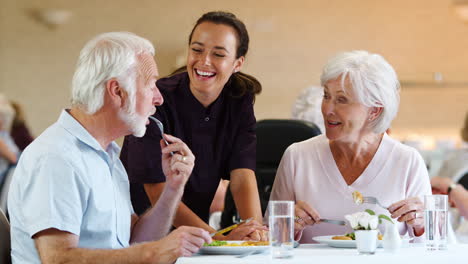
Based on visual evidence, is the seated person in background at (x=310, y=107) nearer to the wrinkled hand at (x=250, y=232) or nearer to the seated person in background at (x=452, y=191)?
the seated person in background at (x=452, y=191)

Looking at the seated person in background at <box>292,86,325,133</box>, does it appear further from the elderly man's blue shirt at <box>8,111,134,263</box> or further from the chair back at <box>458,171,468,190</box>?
the elderly man's blue shirt at <box>8,111,134,263</box>

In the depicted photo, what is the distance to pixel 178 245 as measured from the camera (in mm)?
1815

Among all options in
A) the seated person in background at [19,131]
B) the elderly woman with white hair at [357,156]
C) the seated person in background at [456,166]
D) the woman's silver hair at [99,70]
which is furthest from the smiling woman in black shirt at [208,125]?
the seated person in background at [19,131]

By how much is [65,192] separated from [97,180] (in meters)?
0.14

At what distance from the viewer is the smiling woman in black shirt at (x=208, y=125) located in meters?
2.74

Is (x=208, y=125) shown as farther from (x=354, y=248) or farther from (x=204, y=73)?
(x=354, y=248)

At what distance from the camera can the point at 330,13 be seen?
7.95 metres

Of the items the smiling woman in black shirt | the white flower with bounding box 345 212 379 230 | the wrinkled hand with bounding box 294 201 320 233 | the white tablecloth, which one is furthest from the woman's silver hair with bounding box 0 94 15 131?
the white flower with bounding box 345 212 379 230

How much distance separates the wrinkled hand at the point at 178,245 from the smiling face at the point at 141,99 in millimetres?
392

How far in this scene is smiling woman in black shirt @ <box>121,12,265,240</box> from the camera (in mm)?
2742

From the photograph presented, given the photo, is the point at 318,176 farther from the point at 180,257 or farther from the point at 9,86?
the point at 9,86

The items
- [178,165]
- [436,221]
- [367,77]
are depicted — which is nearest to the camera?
[436,221]

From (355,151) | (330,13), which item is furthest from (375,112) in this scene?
(330,13)

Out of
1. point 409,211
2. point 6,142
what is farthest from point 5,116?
point 409,211
